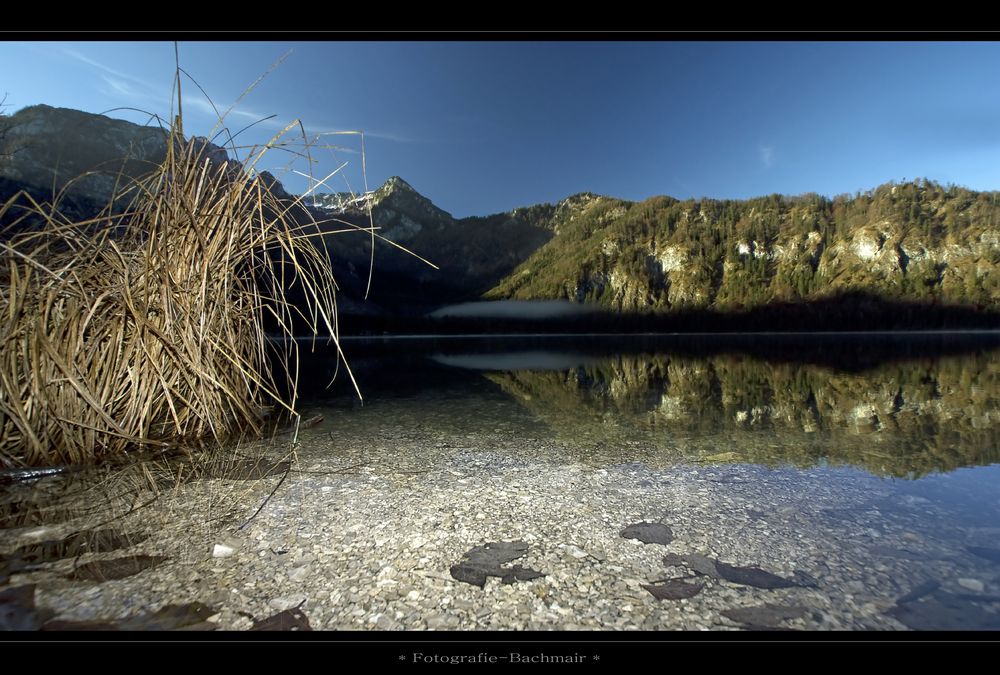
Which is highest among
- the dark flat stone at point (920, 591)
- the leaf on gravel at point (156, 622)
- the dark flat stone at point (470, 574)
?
the dark flat stone at point (920, 591)

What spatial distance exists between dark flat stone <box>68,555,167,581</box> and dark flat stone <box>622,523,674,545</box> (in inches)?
127

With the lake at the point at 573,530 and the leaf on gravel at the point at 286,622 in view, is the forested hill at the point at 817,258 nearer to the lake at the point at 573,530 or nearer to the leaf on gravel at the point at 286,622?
the lake at the point at 573,530

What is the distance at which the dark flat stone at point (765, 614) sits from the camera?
2.19m

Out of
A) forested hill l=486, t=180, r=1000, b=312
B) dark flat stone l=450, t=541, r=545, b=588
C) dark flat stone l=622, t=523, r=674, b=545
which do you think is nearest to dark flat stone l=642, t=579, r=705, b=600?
dark flat stone l=622, t=523, r=674, b=545

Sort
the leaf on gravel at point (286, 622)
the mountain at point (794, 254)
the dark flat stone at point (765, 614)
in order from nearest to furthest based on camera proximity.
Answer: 1. the leaf on gravel at point (286, 622)
2. the dark flat stone at point (765, 614)
3. the mountain at point (794, 254)

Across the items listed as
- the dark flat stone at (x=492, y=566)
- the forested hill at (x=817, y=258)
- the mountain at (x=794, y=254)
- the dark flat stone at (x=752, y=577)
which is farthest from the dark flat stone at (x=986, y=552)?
the forested hill at (x=817, y=258)

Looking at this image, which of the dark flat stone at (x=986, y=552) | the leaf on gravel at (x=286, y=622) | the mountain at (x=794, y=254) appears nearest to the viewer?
the leaf on gravel at (x=286, y=622)

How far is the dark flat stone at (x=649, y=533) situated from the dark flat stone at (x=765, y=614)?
810 mm

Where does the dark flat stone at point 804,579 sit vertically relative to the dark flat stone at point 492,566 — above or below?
above

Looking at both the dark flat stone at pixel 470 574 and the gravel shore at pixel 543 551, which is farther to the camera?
the dark flat stone at pixel 470 574

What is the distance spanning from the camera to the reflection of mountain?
5.59m

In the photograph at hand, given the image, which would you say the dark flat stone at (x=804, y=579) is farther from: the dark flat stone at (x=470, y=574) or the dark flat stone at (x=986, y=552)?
the dark flat stone at (x=470, y=574)
